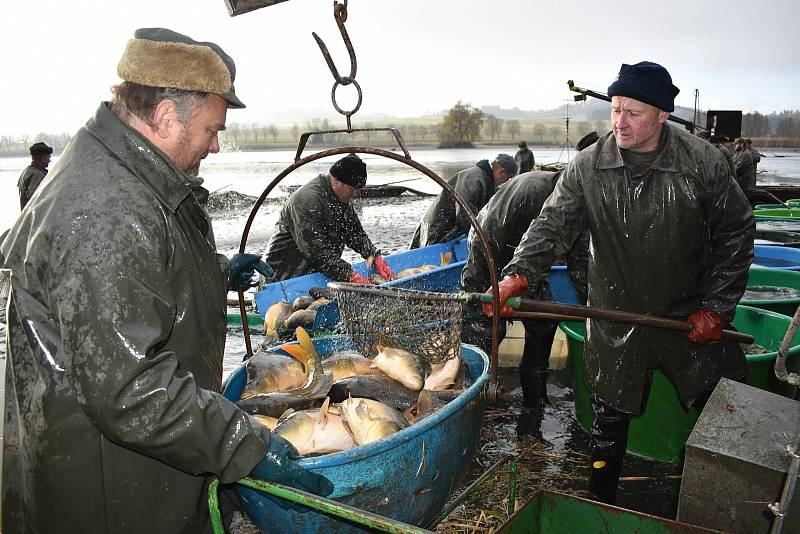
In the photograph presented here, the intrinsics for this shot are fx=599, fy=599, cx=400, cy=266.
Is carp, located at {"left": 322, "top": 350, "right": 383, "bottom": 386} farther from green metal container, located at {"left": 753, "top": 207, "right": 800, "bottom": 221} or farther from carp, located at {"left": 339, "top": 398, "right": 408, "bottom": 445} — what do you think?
green metal container, located at {"left": 753, "top": 207, "right": 800, "bottom": 221}

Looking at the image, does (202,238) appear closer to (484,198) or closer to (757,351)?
(757,351)

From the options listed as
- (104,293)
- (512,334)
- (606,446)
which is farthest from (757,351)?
(104,293)

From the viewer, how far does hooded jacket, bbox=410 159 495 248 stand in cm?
838

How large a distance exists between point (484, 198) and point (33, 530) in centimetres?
721

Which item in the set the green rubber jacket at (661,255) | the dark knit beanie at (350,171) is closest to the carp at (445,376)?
the green rubber jacket at (661,255)

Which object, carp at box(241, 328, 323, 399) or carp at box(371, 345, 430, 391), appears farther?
carp at box(371, 345, 430, 391)

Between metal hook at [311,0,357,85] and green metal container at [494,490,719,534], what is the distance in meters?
2.22

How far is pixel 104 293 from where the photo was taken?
1.69 meters

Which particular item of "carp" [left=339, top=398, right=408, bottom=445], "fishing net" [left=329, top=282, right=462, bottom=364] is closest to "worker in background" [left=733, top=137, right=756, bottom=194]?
"fishing net" [left=329, top=282, right=462, bottom=364]

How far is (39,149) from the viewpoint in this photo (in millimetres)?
10906

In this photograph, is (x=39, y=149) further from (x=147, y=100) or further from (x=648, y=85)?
(x=648, y=85)

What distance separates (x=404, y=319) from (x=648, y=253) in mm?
1540

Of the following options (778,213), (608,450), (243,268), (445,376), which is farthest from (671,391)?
(778,213)

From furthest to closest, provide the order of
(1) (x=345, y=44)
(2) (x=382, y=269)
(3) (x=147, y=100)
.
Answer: (2) (x=382, y=269) → (1) (x=345, y=44) → (3) (x=147, y=100)
